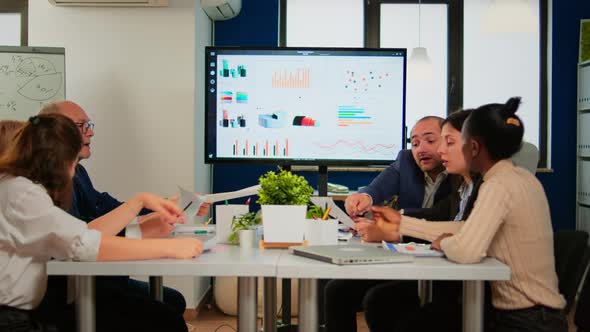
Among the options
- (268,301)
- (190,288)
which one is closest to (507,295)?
(268,301)

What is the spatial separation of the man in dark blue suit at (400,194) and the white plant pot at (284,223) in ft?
2.09

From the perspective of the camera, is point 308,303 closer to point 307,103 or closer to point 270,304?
point 270,304

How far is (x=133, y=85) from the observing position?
4168 mm

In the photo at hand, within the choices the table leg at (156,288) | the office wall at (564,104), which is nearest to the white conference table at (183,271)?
the table leg at (156,288)

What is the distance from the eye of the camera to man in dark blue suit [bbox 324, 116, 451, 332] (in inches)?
106

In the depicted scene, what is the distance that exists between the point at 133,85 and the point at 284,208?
245 cm

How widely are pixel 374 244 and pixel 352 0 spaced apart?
3481 mm

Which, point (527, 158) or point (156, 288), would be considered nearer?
point (156, 288)

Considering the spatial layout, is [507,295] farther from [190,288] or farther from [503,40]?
[503,40]

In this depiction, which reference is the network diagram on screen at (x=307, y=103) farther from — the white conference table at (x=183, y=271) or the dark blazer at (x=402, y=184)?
the white conference table at (x=183, y=271)

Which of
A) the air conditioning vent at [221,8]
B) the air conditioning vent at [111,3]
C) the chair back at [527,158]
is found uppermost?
the air conditioning vent at [221,8]

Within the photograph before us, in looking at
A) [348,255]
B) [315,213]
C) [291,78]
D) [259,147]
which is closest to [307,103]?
[291,78]

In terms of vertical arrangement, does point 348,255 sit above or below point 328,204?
below

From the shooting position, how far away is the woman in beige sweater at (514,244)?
5.92ft
